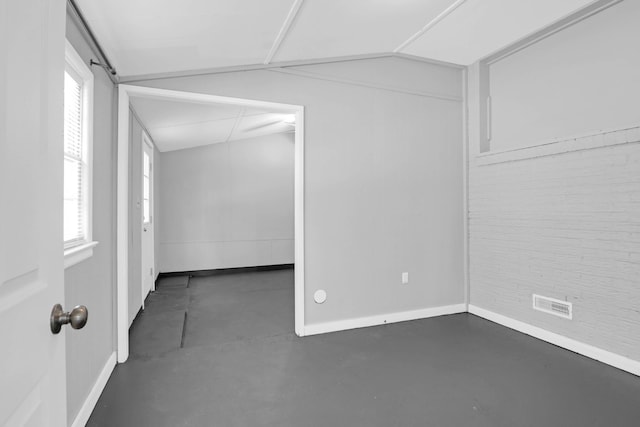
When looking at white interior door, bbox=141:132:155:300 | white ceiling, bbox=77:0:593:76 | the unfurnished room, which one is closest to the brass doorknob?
the unfurnished room

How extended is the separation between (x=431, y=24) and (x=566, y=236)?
80.8 inches

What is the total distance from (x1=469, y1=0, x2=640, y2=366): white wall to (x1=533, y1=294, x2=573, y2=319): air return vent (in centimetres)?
4

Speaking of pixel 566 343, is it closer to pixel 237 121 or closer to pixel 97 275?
pixel 97 275

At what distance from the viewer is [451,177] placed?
377cm

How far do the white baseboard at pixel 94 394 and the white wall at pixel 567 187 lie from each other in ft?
11.2

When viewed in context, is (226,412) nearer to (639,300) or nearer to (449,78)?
(639,300)

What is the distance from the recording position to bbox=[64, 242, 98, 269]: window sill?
1.65 meters

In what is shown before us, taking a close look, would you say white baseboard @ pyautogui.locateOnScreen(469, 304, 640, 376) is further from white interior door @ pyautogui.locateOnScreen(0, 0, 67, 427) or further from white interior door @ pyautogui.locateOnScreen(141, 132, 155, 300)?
white interior door @ pyautogui.locateOnScreen(141, 132, 155, 300)

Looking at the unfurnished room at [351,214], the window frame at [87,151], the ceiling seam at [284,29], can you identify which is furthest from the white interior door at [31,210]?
the ceiling seam at [284,29]

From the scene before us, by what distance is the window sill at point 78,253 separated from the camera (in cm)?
165

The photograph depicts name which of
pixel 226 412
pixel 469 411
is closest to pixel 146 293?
pixel 226 412

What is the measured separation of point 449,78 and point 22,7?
3.83m

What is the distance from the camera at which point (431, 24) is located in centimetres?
279

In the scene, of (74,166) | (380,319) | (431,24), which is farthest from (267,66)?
(380,319)
